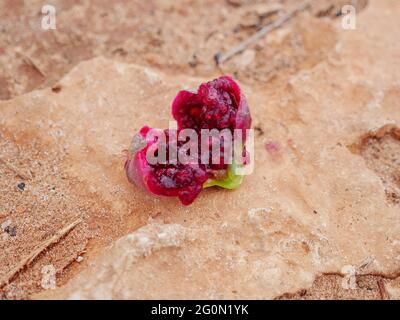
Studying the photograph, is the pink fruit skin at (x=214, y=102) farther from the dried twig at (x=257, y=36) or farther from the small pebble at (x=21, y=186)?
the dried twig at (x=257, y=36)

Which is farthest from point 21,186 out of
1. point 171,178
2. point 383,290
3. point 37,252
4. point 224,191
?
point 383,290

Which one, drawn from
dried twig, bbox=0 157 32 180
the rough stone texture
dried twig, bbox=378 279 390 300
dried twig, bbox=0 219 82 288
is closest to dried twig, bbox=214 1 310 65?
the rough stone texture

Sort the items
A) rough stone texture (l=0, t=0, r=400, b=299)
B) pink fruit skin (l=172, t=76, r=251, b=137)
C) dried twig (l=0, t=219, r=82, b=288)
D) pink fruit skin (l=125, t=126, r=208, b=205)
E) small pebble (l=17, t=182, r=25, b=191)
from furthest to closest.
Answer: small pebble (l=17, t=182, r=25, b=191) → pink fruit skin (l=172, t=76, r=251, b=137) → pink fruit skin (l=125, t=126, r=208, b=205) → dried twig (l=0, t=219, r=82, b=288) → rough stone texture (l=0, t=0, r=400, b=299)

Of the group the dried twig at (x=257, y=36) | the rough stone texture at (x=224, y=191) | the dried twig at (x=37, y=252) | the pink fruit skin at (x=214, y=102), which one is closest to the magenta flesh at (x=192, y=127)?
the pink fruit skin at (x=214, y=102)

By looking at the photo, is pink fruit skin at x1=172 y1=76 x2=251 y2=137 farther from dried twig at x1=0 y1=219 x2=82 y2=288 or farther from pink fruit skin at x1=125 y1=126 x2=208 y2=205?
dried twig at x1=0 y1=219 x2=82 y2=288

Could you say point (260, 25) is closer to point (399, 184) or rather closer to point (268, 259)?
point (399, 184)
